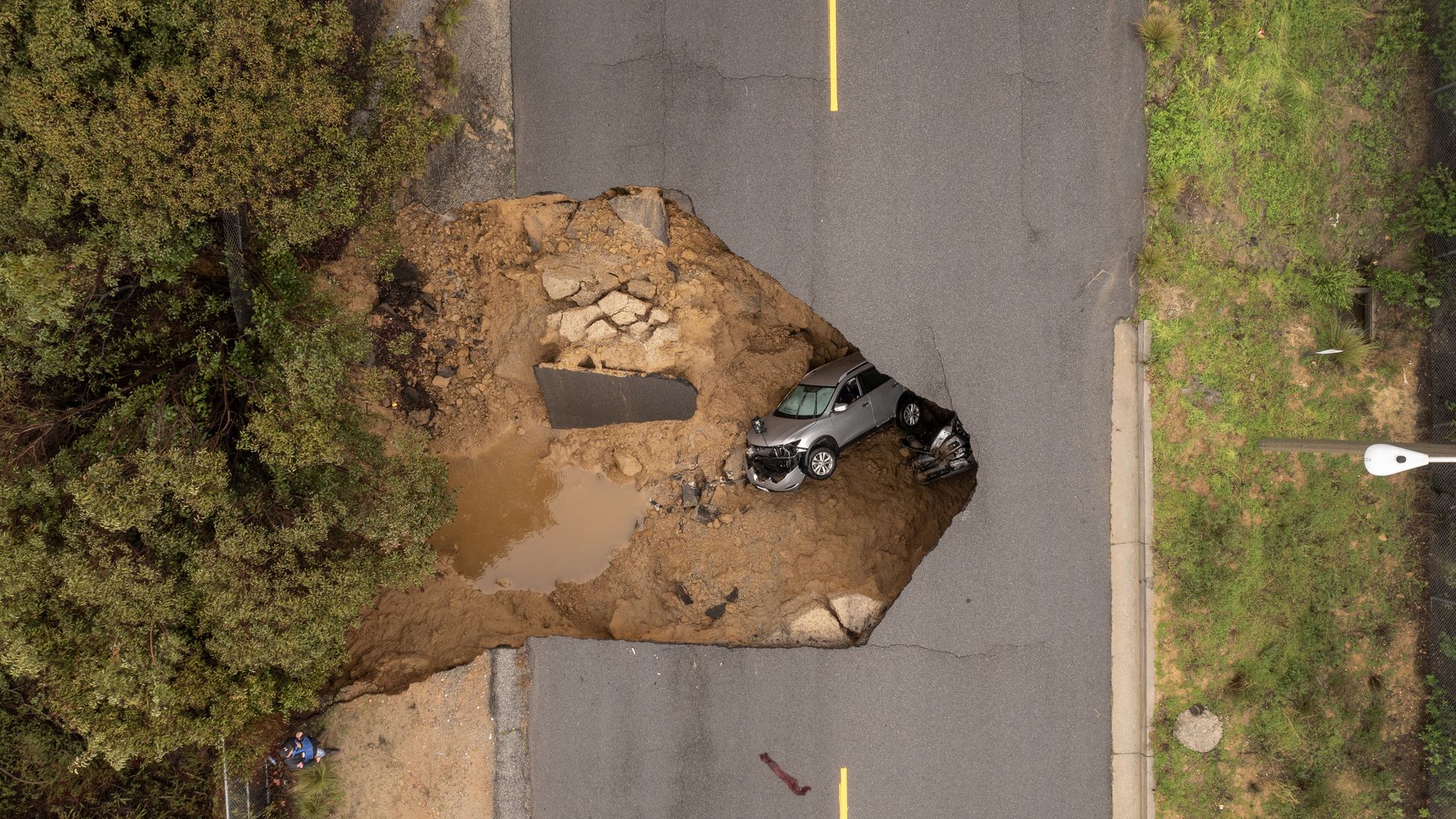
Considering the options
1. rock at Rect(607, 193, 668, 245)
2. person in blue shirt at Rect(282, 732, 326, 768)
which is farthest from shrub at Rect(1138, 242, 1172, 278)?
person in blue shirt at Rect(282, 732, 326, 768)

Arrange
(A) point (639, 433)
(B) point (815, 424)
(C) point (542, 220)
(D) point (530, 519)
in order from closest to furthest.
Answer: (C) point (542, 220) < (B) point (815, 424) < (A) point (639, 433) < (D) point (530, 519)

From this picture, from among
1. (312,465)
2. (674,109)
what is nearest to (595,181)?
(674,109)

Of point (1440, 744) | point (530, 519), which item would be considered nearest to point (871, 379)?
point (530, 519)

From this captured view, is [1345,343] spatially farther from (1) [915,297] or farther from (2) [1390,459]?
(1) [915,297]

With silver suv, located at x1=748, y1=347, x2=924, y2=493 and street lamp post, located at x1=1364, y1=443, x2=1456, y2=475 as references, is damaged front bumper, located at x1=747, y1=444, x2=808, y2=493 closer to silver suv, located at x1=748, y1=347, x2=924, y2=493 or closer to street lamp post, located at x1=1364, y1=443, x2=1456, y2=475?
silver suv, located at x1=748, y1=347, x2=924, y2=493

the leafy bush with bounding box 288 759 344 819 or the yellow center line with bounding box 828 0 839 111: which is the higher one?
the yellow center line with bounding box 828 0 839 111

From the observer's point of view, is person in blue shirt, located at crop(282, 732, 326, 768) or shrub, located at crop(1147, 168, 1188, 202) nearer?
shrub, located at crop(1147, 168, 1188, 202)
